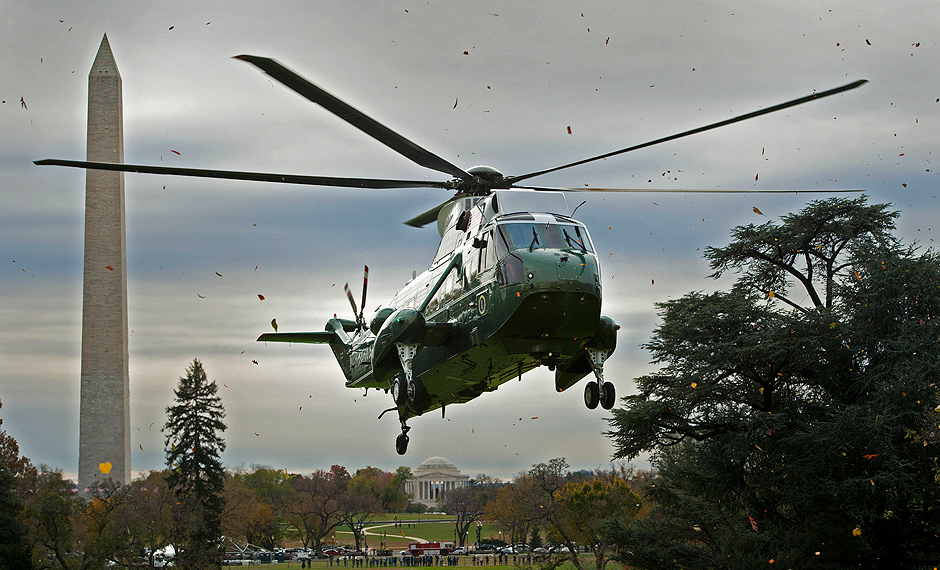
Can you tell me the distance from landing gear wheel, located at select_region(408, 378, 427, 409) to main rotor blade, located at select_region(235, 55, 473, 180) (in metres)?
3.70

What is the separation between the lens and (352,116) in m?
12.2

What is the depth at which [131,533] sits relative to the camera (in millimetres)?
39719

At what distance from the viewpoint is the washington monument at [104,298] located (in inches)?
1949

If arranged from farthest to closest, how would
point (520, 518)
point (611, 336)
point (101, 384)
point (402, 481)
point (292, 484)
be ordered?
point (402, 481), point (292, 484), point (520, 518), point (101, 384), point (611, 336)

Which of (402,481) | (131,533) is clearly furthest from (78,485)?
(402,481)

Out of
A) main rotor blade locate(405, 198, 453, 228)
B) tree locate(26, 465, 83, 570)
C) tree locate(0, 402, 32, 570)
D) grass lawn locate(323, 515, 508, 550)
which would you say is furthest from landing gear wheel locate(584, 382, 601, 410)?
grass lawn locate(323, 515, 508, 550)

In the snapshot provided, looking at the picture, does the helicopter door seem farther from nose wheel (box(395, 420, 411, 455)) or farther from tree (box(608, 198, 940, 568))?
tree (box(608, 198, 940, 568))

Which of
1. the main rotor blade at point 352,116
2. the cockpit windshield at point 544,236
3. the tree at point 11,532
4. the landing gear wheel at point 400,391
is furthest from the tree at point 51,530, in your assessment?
the cockpit windshield at point 544,236

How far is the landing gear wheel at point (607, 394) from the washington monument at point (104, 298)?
4096 centimetres

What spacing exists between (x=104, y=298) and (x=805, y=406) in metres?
38.3

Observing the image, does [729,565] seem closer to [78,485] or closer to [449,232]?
[449,232]

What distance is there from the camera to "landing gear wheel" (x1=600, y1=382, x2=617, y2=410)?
14.8 metres

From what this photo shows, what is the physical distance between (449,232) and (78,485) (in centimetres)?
4460

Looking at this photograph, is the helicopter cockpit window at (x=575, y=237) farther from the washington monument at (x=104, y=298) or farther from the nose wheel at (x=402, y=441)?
the washington monument at (x=104, y=298)
